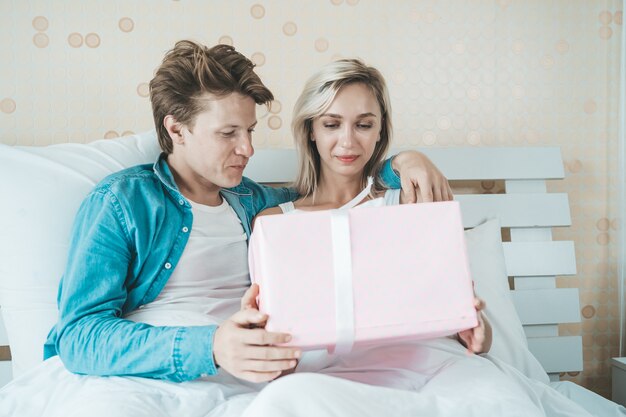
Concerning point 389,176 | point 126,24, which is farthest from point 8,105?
point 389,176

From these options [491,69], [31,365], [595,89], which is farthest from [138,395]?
[595,89]

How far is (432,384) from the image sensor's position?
1021 millimetres

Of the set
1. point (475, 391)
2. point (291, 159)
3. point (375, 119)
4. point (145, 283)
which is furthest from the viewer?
point (291, 159)

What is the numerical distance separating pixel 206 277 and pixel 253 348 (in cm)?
39

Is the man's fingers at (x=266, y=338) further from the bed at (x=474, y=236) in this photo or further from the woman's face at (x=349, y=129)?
the woman's face at (x=349, y=129)

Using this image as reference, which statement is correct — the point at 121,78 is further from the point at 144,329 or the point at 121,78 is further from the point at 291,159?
the point at 144,329

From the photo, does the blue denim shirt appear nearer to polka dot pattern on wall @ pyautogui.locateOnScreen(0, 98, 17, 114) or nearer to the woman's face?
the woman's face

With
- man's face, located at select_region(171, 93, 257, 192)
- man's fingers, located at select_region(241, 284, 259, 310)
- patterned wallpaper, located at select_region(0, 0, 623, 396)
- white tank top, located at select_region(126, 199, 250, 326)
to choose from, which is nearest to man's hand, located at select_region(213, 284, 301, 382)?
man's fingers, located at select_region(241, 284, 259, 310)

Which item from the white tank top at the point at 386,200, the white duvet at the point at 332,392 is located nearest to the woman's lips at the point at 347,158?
the white tank top at the point at 386,200

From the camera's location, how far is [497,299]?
4.83ft

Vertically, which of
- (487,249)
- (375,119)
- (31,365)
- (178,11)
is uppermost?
(178,11)

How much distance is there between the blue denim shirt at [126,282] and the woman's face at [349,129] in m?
0.40

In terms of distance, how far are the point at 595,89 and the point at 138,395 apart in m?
1.70

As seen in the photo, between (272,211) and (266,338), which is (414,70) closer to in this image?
(272,211)
